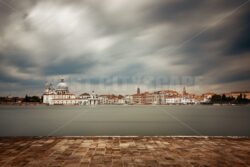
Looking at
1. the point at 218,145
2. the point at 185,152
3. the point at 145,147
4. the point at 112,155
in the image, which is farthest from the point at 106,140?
the point at 218,145

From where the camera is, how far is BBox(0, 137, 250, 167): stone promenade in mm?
7207

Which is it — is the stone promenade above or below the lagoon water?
above

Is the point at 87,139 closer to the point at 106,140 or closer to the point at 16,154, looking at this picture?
the point at 106,140

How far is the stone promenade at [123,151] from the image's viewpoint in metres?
7.21

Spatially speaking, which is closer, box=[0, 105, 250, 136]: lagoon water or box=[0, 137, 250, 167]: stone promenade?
box=[0, 137, 250, 167]: stone promenade

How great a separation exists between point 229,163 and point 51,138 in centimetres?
697

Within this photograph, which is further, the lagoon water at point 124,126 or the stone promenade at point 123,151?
the lagoon water at point 124,126

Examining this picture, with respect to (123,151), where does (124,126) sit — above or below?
below

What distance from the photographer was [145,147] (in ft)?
30.3

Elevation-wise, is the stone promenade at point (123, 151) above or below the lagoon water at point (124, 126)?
above

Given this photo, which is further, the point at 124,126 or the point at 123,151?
the point at 124,126

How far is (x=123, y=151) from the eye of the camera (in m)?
8.60

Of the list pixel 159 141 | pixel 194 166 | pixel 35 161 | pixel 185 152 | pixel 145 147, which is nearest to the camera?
pixel 194 166

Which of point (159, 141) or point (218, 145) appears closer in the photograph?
point (218, 145)
